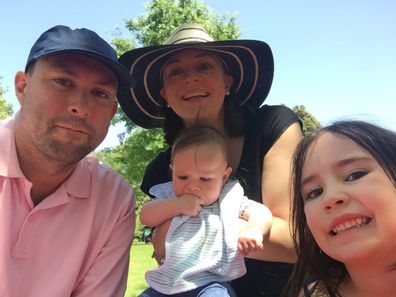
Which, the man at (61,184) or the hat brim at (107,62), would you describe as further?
the hat brim at (107,62)

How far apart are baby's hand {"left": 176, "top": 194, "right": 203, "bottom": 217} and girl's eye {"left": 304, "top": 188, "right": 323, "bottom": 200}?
68 cm

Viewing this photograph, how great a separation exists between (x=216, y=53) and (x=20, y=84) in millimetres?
1423

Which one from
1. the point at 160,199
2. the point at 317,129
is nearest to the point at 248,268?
the point at 160,199

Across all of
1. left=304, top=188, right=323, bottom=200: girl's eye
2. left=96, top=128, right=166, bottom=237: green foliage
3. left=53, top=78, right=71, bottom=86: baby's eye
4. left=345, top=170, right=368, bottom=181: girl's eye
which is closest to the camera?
left=345, top=170, right=368, bottom=181: girl's eye

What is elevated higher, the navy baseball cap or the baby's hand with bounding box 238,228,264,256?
the navy baseball cap

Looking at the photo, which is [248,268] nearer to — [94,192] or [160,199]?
[160,199]

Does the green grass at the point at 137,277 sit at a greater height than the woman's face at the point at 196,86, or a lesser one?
lesser

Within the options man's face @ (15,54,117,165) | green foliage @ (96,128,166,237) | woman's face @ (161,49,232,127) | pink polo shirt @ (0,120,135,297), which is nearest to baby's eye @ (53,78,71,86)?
man's face @ (15,54,117,165)

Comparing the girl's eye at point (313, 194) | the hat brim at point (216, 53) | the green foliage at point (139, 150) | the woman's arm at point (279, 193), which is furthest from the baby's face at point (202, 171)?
the green foliage at point (139, 150)

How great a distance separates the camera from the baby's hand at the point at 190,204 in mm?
2570

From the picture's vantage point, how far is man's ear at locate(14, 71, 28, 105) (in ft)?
9.53

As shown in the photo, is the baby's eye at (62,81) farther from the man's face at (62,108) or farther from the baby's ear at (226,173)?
A: the baby's ear at (226,173)

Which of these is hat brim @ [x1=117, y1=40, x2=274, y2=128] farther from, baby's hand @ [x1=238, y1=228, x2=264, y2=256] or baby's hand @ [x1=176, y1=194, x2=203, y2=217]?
baby's hand @ [x1=238, y1=228, x2=264, y2=256]

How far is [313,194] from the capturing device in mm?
2211
